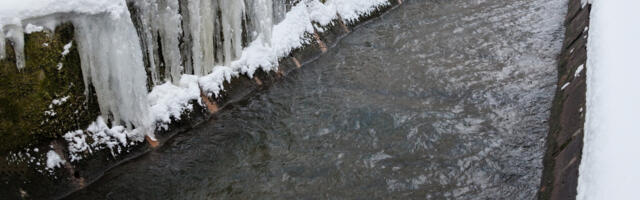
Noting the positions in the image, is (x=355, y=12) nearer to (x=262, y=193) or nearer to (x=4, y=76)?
(x=262, y=193)

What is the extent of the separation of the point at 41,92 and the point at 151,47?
1337 mm

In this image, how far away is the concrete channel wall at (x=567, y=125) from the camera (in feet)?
17.5

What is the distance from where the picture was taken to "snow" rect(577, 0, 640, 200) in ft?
14.2

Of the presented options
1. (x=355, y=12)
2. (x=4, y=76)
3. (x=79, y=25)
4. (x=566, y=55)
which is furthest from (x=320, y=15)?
(x=4, y=76)

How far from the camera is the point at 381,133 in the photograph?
7016mm

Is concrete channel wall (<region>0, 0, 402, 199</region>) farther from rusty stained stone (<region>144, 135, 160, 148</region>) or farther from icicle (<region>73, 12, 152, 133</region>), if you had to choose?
icicle (<region>73, 12, 152, 133</region>)

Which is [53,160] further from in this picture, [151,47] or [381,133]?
[381,133]

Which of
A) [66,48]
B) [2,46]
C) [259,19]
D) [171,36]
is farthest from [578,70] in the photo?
[2,46]

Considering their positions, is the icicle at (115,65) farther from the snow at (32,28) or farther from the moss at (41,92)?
the snow at (32,28)

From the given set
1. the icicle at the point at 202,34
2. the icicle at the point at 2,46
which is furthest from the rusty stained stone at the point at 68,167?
the icicle at the point at 202,34

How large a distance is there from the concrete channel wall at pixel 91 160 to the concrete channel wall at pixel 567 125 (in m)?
3.45

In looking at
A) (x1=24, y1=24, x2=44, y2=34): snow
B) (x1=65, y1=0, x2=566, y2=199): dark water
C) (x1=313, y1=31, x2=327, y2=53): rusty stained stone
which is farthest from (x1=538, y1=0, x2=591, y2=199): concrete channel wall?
(x1=24, y1=24, x2=44, y2=34): snow

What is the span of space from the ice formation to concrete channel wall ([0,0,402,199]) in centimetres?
9

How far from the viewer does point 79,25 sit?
5.63 m
